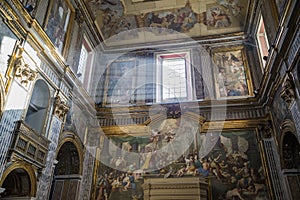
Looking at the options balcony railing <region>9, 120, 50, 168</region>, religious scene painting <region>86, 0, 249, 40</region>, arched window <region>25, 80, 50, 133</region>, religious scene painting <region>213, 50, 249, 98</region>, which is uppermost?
religious scene painting <region>86, 0, 249, 40</region>

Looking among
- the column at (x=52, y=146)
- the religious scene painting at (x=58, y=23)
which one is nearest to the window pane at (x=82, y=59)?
the religious scene painting at (x=58, y=23)

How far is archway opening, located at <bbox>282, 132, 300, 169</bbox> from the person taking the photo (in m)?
9.41

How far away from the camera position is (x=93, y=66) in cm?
1359

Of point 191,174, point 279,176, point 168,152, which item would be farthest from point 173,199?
point 279,176

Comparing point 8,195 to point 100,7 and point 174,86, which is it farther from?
point 100,7

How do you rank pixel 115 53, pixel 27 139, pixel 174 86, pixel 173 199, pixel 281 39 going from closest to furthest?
pixel 27 139 < pixel 281 39 < pixel 173 199 < pixel 174 86 < pixel 115 53

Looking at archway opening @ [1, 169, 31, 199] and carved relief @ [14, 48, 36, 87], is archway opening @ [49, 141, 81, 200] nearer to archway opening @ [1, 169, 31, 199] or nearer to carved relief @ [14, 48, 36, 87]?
archway opening @ [1, 169, 31, 199]

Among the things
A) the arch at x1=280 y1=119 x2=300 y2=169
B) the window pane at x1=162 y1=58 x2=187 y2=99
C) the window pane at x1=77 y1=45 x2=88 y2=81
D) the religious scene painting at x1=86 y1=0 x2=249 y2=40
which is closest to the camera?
the arch at x1=280 y1=119 x2=300 y2=169

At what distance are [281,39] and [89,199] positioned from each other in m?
8.53

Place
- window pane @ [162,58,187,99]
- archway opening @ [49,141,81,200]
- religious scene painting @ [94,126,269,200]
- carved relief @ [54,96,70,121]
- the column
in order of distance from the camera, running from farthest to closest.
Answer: window pane @ [162,58,187,99], archway opening @ [49,141,81,200], religious scene painting @ [94,126,269,200], carved relief @ [54,96,70,121], the column

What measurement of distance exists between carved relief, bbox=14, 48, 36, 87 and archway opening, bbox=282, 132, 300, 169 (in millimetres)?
8123

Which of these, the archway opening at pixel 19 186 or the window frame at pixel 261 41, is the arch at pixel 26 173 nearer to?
the archway opening at pixel 19 186

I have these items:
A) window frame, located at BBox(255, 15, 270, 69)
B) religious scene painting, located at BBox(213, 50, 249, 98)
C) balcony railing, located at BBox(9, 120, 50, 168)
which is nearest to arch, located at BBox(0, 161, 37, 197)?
balcony railing, located at BBox(9, 120, 50, 168)

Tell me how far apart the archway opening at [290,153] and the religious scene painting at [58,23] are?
27.4ft
